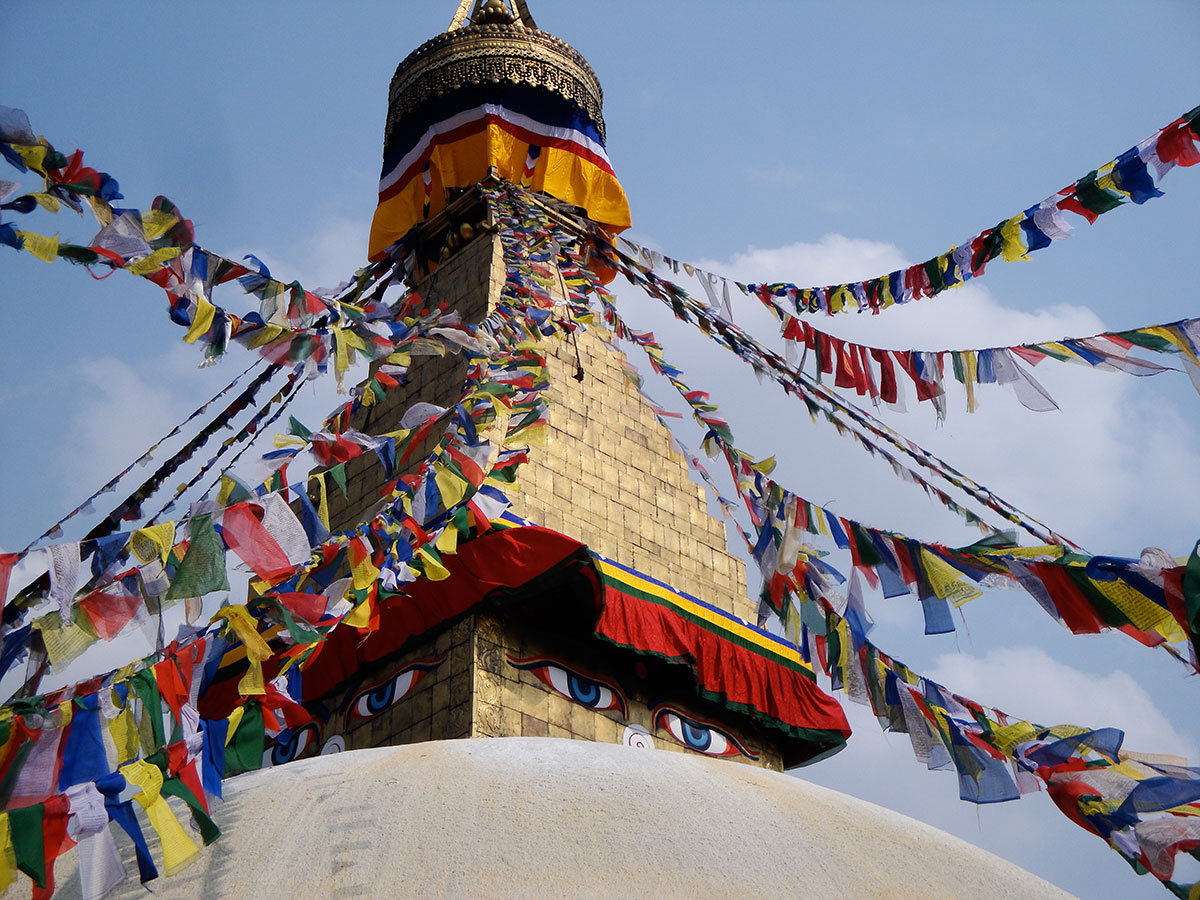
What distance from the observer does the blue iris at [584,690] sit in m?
7.46

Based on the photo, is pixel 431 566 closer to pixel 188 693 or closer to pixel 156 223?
pixel 188 693

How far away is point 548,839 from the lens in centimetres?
409

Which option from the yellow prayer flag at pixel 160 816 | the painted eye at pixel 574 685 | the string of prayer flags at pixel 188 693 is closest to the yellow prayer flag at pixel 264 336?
the string of prayer flags at pixel 188 693

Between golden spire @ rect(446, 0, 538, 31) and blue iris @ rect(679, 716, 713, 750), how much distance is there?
7075 mm

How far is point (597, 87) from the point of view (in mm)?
11039

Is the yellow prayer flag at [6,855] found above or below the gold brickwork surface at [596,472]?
below

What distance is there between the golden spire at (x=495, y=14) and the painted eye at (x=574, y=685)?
6785mm

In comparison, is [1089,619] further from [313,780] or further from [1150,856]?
[313,780]

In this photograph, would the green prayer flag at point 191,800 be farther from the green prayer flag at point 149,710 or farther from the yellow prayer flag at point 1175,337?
the yellow prayer flag at point 1175,337

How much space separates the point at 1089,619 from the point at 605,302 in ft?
17.9

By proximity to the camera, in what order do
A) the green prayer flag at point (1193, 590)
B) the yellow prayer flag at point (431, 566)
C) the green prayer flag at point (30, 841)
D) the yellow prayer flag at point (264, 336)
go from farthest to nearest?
the yellow prayer flag at point (431, 566) < the yellow prayer flag at point (264, 336) < the green prayer flag at point (1193, 590) < the green prayer flag at point (30, 841)

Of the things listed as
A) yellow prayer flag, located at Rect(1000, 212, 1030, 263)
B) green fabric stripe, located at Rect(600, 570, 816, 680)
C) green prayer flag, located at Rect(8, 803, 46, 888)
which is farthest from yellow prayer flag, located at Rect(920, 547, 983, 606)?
green prayer flag, located at Rect(8, 803, 46, 888)

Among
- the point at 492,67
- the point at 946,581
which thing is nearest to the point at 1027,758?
the point at 946,581

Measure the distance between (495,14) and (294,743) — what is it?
7.53 metres
